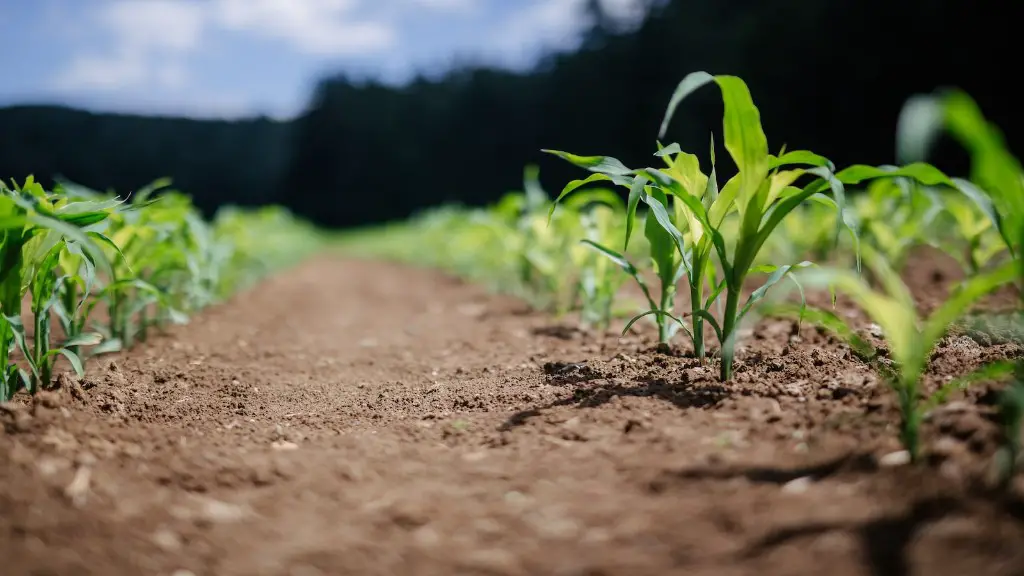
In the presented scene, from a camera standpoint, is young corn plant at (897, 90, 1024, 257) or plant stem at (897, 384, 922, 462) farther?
plant stem at (897, 384, 922, 462)

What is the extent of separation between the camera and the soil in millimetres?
827

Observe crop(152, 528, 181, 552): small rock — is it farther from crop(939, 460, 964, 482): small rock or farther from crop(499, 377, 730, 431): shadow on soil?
crop(939, 460, 964, 482): small rock

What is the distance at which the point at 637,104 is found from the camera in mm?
17469

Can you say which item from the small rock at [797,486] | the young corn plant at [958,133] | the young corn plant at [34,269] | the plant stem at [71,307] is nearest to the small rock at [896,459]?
the small rock at [797,486]

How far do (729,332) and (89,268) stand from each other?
1.50 meters

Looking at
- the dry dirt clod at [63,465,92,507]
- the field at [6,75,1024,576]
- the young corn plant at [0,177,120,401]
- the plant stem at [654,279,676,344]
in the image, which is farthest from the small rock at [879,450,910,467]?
the young corn plant at [0,177,120,401]

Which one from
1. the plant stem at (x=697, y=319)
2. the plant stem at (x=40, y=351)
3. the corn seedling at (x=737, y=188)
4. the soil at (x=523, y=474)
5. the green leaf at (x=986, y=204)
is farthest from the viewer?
the plant stem at (x=697, y=319)

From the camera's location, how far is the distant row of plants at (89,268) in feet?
4.45

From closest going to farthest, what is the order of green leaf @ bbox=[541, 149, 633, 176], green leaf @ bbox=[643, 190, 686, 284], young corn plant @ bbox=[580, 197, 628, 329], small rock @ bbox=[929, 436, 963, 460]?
small rock @ bbox=[929, 436, 963, 460] < green leaf @ bbox=[541, 149, 633, 176] < green leaf @ bbox=[643, 190, 686, 284] < young corn plant @ bbox=[580, 197, 628, 329]

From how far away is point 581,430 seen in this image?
1.30 meters

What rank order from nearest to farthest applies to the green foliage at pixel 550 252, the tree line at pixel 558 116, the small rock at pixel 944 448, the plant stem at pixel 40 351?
1. the small rock at pixel 944 448
2. the plant stem at pixel 40 351
3. the green foliage at pixel 550 252
4. the tree line at pixel 558 116

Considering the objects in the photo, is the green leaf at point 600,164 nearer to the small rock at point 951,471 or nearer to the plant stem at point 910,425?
the plant stem at point 910,425

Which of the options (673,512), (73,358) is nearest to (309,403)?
(73,358)

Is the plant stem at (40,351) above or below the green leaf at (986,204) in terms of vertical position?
below
